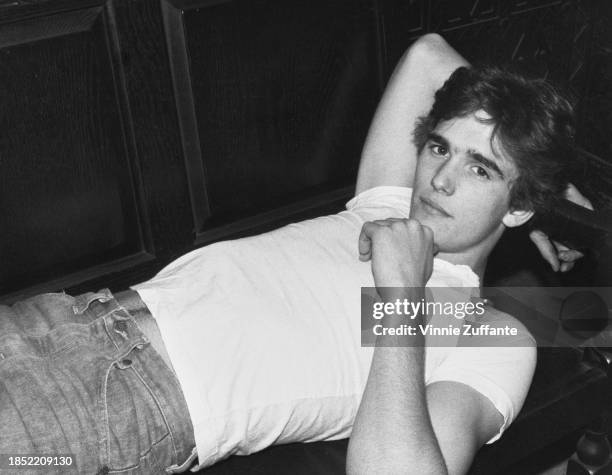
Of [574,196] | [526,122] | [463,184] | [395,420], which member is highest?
[526,122]

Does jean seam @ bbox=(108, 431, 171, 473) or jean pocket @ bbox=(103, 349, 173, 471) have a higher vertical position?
jean pocket @ bbox=(103, 349, 173, 471)

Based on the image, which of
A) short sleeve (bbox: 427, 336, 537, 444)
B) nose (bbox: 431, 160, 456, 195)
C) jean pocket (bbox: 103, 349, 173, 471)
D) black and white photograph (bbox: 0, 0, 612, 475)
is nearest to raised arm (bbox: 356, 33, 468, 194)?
black and white photograph (bbox: 0, 0, 612, 475)

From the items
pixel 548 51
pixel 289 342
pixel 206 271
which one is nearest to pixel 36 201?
pixel 206 271

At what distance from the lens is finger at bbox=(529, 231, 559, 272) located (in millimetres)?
1772

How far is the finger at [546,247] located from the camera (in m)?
Answer: 1.77

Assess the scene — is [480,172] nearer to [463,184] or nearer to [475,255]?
[463,184]

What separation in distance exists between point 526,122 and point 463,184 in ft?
0.58

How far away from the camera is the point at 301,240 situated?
1.62m

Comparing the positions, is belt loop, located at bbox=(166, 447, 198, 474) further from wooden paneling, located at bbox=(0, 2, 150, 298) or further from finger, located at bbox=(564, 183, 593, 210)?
finger, located at bbox=(564, 183, 593, 210)

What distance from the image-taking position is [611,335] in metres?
1.71

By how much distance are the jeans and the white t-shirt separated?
0.05 m

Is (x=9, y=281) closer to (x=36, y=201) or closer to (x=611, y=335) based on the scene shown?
(x=36, y=201)

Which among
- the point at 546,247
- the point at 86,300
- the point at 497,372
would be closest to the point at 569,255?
the point at 546,247

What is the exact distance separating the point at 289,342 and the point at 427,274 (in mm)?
302
